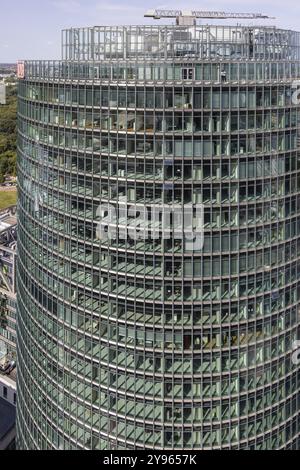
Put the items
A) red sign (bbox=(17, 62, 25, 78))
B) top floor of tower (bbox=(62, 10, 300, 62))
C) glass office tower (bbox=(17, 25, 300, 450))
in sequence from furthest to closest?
red sign (bbox=(17, 62, 25, 78)) → top floor of tower (bbox=(62, 10, 300, 62)) → glass office tower (bbox=(17, 25, 300, 450))

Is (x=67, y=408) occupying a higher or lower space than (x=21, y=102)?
lower

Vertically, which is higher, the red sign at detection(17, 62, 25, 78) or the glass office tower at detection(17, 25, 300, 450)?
the red sign at detection(17, 62, 25, 78)

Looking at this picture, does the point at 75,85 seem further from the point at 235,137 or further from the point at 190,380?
the point at 190,380

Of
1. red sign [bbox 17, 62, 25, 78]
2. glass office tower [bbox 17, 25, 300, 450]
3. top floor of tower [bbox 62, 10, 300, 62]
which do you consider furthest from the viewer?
red sign [bbox 17, 62, 25, 78]

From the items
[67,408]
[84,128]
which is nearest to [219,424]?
[67,408]

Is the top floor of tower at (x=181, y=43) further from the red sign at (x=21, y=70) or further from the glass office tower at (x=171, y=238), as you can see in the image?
the red sign at (x=21, y=70)

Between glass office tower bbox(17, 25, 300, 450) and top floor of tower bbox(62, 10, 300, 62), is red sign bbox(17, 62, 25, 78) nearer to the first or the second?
glass office tower bbox(17, 25, 300, 450)

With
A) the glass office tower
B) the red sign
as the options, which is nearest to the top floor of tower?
the glass office tower

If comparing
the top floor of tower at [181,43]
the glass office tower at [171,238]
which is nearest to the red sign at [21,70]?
the glass office tower at [171,238]
